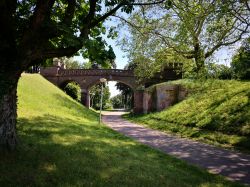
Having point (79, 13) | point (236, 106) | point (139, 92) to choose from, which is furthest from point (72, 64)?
point (79, 13)

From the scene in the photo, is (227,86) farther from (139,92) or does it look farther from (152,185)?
(139,92)

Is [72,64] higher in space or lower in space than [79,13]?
higher

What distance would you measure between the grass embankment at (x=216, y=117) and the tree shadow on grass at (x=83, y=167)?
20.1ft

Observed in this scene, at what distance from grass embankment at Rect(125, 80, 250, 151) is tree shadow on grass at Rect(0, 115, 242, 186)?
611 cm

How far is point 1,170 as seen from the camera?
6.52 meters

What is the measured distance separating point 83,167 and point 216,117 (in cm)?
1340

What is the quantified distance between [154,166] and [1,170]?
4.18m

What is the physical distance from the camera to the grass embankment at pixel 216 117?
15.6 m

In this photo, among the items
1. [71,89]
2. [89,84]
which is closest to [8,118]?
[89,84]

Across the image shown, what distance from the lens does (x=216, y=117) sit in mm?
19047

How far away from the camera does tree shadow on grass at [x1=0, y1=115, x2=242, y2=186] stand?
21.3 ft

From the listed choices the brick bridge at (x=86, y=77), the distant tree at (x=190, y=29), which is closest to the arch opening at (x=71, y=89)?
the brick bridge at (x=86, y=77)

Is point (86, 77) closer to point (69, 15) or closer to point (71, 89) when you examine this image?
point (71, 89)

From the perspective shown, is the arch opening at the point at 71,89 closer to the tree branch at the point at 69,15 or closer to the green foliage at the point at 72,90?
the green foliage at the point at 72,90
